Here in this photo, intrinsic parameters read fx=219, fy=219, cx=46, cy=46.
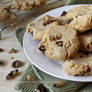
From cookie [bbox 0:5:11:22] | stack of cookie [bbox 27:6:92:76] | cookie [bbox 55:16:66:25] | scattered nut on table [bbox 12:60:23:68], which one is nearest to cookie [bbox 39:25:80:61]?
stack of cookie [bbox 27:6:92:76]

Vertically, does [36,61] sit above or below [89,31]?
below

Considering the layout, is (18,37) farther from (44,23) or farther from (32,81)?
(32,81)

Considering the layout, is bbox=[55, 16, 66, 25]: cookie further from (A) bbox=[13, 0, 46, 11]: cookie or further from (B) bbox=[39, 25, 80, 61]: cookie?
(A) bbox=[13, 0, 46, 11]: cookie

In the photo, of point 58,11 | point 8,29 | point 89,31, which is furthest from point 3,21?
point 89,31

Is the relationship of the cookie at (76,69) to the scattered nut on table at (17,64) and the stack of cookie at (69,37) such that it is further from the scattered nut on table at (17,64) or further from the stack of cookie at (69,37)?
the scattered nut on table at (17,64)

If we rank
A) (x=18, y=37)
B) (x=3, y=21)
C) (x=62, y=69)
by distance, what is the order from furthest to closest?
(x=3, y=21)
(x=18, y=37)
(x=62, y=69)

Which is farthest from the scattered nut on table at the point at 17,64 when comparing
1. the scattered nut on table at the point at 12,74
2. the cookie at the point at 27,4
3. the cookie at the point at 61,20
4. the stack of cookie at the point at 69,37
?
the cookie at the point at 27,4
